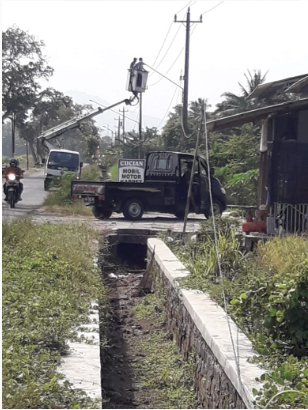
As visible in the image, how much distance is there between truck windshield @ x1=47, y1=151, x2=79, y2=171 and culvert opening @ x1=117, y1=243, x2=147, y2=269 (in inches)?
747

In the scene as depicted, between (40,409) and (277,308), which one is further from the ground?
(277,308)

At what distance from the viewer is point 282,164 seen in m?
13.3

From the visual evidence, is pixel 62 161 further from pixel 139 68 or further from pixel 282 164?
pixel 282 164

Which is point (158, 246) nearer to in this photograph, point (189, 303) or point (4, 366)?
point (189, 303)

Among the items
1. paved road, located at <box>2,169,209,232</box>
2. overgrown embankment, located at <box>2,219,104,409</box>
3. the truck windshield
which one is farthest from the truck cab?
the truck windshield

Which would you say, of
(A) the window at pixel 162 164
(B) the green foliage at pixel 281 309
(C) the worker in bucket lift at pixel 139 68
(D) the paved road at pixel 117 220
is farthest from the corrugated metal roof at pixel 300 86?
(B) the green foliage at pixel 281 309

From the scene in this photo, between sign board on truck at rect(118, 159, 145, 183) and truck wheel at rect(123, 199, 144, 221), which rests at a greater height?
sign board on truck at rect(118, 159, 145, 183)

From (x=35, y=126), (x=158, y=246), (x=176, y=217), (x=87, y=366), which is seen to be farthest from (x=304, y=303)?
(x=35, y=126)

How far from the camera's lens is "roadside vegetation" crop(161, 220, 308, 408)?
4477 mm

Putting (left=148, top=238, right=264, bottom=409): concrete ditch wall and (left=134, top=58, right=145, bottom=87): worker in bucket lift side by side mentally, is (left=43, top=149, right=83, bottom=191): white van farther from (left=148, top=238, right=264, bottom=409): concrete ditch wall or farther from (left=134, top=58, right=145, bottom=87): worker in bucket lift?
(left=148, top=238, right=264, bottom=409): concrete ditch wall

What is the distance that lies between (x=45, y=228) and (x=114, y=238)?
254cm

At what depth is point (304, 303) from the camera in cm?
528

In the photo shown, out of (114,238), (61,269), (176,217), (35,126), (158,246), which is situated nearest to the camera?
(61,269)

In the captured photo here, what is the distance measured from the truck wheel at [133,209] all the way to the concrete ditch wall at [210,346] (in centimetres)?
1033
